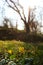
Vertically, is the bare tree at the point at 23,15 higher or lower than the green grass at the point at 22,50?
higher

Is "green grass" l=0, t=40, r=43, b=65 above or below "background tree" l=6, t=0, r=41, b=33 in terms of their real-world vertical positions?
below

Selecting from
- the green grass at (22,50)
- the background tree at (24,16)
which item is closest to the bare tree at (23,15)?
the background tree at (24,16)

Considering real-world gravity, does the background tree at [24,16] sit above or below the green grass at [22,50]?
above

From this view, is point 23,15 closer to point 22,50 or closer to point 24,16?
point 24,16

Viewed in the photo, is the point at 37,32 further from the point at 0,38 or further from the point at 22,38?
the point at 0,38

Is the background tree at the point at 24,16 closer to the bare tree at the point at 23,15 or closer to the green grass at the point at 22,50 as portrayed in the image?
the bare tree at the point at 23,15

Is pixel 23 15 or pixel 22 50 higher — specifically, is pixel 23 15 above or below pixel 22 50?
above

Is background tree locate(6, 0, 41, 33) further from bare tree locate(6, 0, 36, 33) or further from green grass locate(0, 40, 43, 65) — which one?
green grass locate(0, 40, 43, 65)

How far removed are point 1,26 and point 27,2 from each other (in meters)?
0.45

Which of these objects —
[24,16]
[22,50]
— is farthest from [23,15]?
[22,50]

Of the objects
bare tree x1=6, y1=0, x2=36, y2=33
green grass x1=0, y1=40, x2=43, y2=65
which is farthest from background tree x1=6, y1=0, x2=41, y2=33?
green grass x1=0, y1=40, x2=43, y2=65

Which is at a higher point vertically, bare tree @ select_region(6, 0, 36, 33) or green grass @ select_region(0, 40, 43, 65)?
bare tree @ select_region(6, 0, 36, 33)

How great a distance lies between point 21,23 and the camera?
2.88 m

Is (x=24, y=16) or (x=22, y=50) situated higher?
(x=24, y=16)
